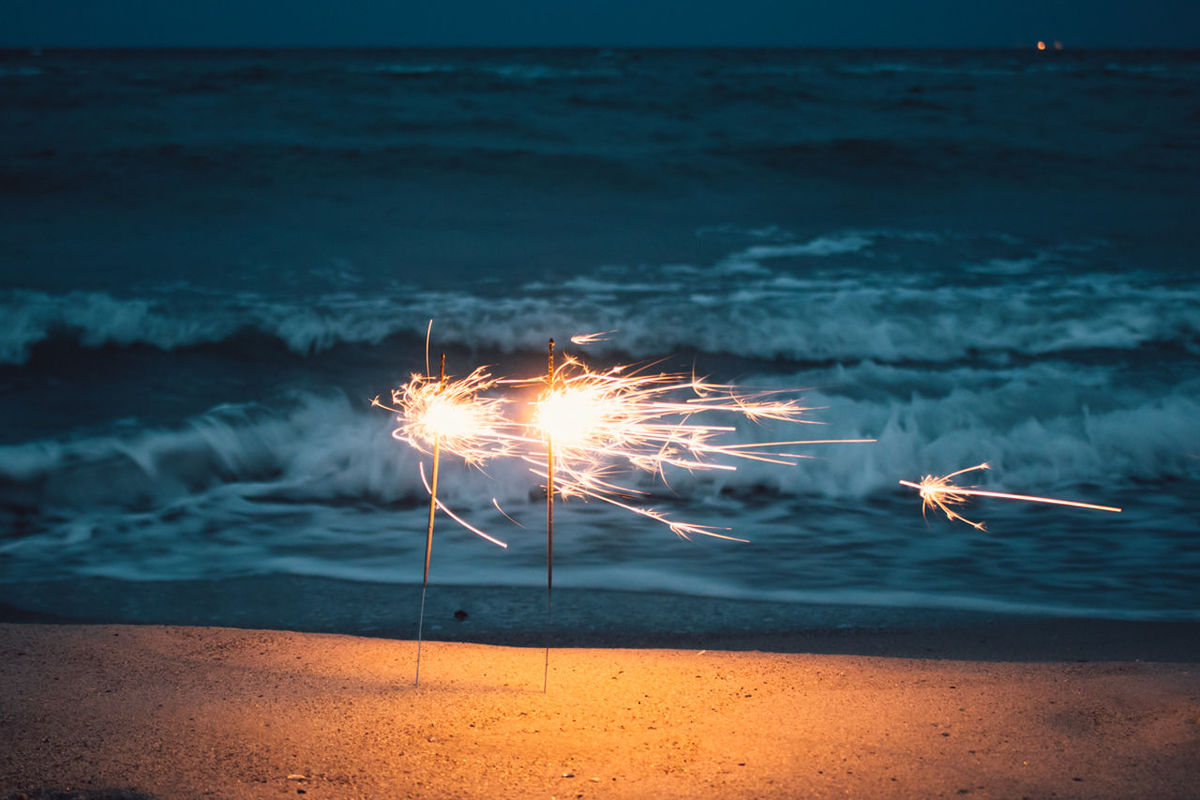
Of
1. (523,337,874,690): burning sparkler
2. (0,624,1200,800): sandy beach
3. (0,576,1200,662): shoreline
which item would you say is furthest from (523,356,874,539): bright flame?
(0,624,1200,800): sandy beach

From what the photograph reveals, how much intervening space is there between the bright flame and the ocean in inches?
8.8

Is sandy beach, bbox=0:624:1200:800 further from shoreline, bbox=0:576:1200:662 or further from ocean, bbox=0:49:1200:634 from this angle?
ocean, bbox=0:49:1200:634

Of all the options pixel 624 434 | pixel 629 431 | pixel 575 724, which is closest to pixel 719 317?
pixel 629 431

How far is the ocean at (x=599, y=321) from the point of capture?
5.11 m

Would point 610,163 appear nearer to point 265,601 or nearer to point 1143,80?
point 265,601

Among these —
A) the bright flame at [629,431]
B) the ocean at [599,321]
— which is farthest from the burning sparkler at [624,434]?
the ocean at [599,321]

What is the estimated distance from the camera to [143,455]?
711cm

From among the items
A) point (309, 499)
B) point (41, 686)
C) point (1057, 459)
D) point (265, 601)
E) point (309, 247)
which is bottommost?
point (41, 686)

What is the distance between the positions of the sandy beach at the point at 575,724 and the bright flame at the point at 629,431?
0.71 m

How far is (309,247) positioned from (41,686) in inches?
511

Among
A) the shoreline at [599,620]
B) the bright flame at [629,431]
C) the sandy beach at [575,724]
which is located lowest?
the sandy beach at [575,724]

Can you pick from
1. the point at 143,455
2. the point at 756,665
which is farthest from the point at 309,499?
the point at 756,665

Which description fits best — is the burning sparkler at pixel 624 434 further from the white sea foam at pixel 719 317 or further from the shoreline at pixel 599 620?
the white sea foam at pixel 719 317

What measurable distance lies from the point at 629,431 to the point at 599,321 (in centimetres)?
795
